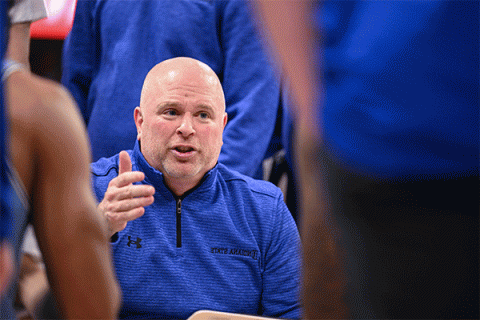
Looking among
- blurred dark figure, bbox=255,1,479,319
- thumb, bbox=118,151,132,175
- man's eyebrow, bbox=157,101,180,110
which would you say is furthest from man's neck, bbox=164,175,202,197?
blurred dark figure, bbox=255,1,479,319

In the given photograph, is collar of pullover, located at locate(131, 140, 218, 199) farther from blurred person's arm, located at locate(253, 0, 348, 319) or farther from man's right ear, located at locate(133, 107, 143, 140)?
blurred person's arm, located at locate(253, 0, 348, 319)

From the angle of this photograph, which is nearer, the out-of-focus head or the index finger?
the index finger

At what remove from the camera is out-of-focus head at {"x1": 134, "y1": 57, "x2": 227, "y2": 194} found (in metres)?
0.80

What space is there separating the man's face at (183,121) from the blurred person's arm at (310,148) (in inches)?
17.9

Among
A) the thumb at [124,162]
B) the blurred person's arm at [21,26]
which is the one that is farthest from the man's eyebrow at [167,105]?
the blurred person's arm at [21,26]

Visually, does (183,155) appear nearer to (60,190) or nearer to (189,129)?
(189,129)

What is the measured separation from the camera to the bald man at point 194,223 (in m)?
0.75

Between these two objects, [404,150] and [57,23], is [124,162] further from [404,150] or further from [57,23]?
[404,150]

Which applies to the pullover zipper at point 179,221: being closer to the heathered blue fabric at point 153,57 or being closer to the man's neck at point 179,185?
the man's neck at point 179,185

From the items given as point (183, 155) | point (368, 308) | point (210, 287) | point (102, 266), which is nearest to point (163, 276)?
point (210, 287)

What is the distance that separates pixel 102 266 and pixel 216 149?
457 millimetres

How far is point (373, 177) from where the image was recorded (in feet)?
0.95

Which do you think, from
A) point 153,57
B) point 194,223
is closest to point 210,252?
point 194,223

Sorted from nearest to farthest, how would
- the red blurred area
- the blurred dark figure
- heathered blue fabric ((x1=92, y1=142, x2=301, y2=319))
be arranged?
the blurred dark figure < the red blurred area < heathered blue fabric ((x1=92, y1=142, x2=301, y2=319))
